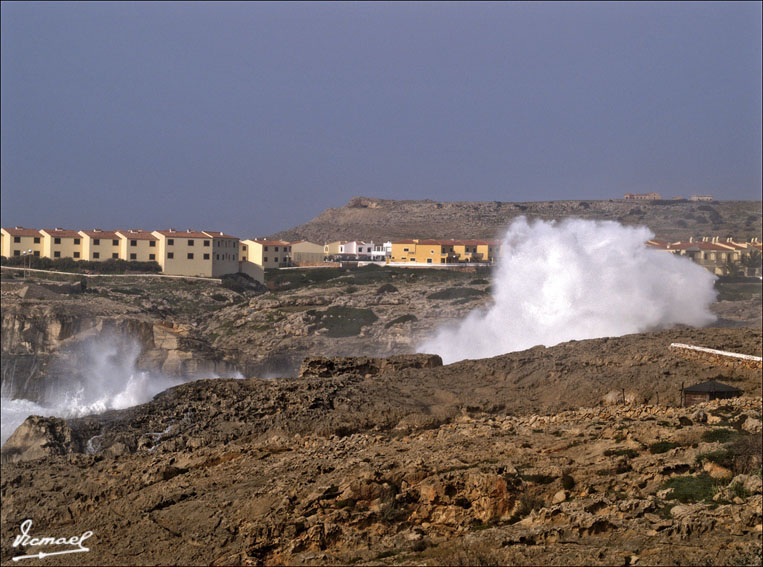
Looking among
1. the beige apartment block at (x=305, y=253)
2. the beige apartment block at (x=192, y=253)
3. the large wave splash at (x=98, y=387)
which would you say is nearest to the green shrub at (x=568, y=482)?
the large wave splash at (x=98, y=387)

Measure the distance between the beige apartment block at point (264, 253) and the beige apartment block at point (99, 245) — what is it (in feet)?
25.1

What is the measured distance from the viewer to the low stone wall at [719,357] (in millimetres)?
15914

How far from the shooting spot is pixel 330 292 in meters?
41.6

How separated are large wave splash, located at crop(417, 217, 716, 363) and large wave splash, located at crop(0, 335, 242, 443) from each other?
893 centimetres

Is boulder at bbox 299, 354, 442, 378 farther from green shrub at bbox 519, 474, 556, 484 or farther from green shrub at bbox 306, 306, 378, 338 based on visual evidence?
green shrub at bbox 306, 306, 378, 338

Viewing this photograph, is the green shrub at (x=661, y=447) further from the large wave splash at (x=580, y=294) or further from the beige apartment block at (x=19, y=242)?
the beige apartment block at (x=19, y=242)

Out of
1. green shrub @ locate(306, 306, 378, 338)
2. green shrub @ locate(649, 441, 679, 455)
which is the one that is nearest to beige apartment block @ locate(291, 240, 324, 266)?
green shrub @ locate(306, 306, 378, 338)

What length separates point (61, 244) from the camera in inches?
1497

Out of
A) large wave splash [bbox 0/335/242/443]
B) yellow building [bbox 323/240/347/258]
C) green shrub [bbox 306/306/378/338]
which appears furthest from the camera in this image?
yellow building [bbox 323/240/347/258]

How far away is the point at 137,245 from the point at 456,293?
46.1 ft

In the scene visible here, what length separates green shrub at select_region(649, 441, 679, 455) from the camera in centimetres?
988

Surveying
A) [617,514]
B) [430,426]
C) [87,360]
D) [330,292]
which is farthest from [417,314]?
[617,514]

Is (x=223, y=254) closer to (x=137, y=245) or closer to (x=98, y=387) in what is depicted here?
(x=137, y=245)

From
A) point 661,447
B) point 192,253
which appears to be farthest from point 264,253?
point 661,447
